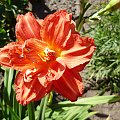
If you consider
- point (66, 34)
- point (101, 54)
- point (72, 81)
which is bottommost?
point (101, 54)

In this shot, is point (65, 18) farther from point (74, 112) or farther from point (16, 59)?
point (74, 112)

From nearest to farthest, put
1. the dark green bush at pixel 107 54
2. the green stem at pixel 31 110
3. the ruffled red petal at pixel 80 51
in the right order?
the ruffled red petal at pixel 80 51
the green stem at pixel 31 110
the dark green bush at pixel 107 54

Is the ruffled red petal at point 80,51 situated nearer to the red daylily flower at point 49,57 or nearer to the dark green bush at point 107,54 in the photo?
the red daylily flower at point 49,57

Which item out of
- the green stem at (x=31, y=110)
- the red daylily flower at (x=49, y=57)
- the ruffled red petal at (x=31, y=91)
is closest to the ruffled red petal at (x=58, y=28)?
the red daylily flower at (x=49, y=57)

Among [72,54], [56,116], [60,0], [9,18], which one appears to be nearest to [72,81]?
[72,54]

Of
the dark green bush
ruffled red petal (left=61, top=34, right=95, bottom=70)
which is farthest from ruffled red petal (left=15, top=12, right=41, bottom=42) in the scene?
the dark green bush

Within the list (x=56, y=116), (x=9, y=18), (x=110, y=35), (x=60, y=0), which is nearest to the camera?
A: (x=56, y=116)

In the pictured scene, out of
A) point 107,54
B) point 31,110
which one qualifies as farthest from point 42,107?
point 107,54

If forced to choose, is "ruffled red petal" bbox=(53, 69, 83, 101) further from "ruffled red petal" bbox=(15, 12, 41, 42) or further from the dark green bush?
the dark green bush
